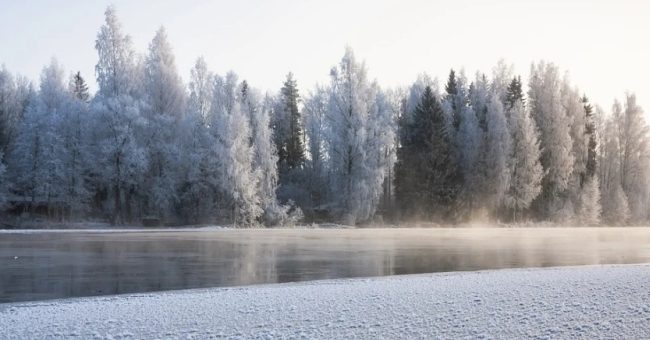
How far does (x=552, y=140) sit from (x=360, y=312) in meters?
57.7

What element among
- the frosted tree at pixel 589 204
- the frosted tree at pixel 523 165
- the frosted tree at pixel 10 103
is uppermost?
the frosted tree at pixel 10 103

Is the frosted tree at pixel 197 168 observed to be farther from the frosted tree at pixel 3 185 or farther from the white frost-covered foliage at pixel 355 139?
the frosted tree at pixel 3 185

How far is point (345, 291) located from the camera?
13312 millimetres

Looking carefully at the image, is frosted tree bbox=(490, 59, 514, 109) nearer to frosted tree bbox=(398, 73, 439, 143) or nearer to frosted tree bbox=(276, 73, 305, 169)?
frosted tree bbox=(398, 73, 439, 143)

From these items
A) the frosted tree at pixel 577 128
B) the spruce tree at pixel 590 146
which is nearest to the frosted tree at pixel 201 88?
the frosted tree at pixel 577 128

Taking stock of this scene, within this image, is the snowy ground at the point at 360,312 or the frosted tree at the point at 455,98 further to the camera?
the frosted tree at the point at 455,98

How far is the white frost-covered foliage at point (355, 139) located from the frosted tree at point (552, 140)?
17915mm

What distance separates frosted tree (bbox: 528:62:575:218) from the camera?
205 feet

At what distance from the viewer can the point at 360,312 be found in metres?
11.1

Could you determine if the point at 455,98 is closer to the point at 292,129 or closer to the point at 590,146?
the point at 590,146

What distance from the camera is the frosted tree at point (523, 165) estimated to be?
59.5 metres

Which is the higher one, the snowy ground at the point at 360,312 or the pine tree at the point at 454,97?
the pine tree at the point at 454,97

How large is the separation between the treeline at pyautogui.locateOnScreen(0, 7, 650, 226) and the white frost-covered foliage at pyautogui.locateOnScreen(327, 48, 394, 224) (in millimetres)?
134

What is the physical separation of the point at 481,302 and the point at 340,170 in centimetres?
4441
